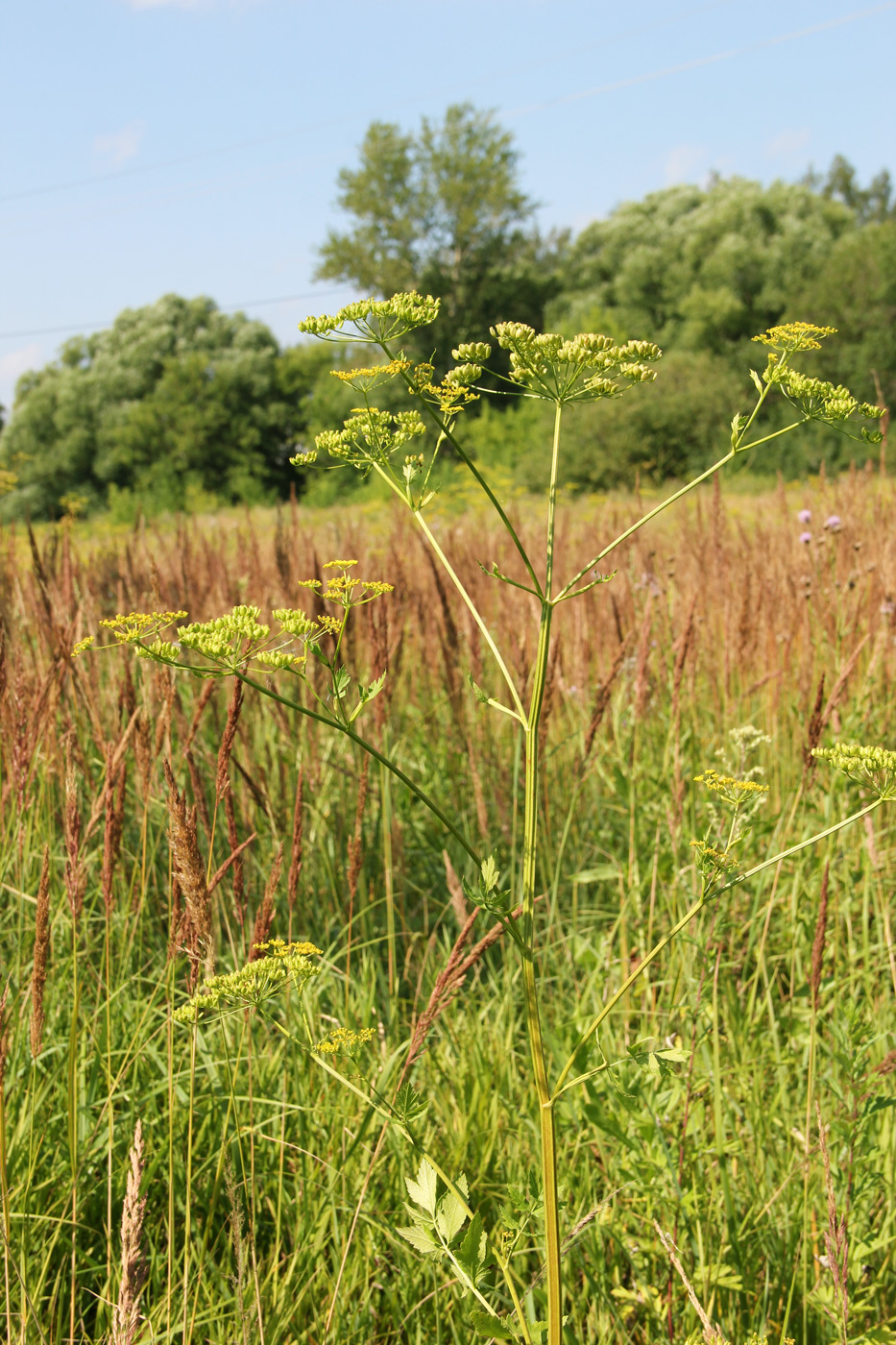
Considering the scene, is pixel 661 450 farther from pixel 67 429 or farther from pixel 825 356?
pixel 67 429

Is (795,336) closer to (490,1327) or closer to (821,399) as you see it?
(821,399)

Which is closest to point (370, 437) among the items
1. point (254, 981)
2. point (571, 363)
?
point (571, 363)

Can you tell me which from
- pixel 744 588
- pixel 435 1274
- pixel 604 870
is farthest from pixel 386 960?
pixel 744 588

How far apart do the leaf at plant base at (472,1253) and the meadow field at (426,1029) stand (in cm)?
17

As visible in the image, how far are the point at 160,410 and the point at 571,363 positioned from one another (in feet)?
109

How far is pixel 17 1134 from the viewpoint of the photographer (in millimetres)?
1307

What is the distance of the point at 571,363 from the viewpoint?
0.84 metres

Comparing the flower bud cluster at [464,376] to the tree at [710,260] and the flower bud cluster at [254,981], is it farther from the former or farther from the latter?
the tree at [710,260]

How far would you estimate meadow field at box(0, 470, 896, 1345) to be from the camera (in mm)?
1146

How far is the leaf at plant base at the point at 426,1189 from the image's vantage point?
2.61 ft

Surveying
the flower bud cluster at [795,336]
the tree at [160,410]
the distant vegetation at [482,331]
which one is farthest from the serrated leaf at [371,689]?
the tree at [160,410]

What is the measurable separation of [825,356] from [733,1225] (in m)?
28.3

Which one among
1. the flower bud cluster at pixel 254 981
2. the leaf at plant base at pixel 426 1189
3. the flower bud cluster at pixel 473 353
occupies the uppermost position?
the flower bud cluster at pixel 473 353

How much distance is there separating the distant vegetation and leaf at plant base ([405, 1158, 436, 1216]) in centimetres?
2122
